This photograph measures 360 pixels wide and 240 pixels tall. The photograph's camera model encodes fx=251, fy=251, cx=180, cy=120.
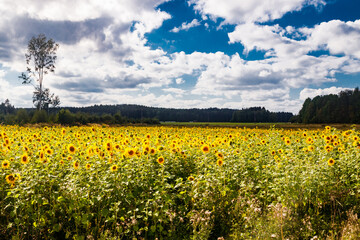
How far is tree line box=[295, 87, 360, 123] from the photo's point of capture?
67175mm

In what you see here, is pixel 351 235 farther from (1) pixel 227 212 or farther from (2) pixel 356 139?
(2) pixel 356 139

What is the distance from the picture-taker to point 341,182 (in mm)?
5867

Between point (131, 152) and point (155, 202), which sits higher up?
point (131, 152)

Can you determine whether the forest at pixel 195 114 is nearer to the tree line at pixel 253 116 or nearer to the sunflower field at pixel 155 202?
the tree line at pixel 253 116

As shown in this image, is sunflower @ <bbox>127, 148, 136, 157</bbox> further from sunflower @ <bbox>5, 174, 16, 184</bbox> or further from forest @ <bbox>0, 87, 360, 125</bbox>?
forest @ <bbox>0, 87, 360, 125</bbox>

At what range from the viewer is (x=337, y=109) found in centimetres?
6962

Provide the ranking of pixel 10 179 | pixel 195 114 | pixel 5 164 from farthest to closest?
pixel 195 114 → pixel 5 164 → pixel 10 179

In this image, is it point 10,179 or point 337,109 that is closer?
point 10,179

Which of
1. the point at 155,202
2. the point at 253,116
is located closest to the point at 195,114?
the point at 253,116

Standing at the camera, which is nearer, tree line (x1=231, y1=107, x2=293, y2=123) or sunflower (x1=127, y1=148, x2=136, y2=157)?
sunflower (x1=127, y1=148, x2=136, y2=157)

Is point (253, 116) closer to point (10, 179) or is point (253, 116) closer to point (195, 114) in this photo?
point (195, 114)

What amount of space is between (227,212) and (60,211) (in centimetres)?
310

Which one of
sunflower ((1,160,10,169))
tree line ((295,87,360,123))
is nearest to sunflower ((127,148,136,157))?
sunflower ((1,160,10,169))

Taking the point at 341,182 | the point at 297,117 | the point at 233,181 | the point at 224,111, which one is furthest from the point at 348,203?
the point at 224,111
